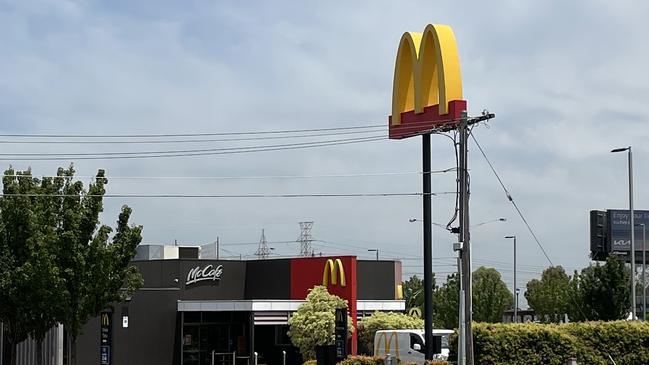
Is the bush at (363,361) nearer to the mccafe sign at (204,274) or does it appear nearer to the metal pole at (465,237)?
the metal pole at (465,237)

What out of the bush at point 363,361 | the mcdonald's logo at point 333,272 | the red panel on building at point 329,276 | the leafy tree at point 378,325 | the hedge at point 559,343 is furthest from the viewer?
the leafy tree at point 378,325

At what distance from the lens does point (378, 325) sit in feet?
145

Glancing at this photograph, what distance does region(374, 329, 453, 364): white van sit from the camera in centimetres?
3656

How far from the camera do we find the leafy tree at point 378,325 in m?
44.2

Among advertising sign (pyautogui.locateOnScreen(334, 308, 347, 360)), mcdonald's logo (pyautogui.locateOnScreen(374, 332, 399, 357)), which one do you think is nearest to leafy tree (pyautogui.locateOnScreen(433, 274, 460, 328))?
mcdonald's logo (pyautogui.locateOnScreen(374, 332, 399, 357))

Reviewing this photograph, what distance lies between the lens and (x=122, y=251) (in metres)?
31.8

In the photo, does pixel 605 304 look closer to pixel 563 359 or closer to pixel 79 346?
pixel 563 359

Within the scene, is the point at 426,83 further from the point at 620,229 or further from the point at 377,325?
the point at 620,229

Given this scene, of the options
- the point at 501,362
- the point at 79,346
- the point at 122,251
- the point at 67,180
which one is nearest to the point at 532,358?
the point at 501,362

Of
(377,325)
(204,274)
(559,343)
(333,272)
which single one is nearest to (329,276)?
(333,272)

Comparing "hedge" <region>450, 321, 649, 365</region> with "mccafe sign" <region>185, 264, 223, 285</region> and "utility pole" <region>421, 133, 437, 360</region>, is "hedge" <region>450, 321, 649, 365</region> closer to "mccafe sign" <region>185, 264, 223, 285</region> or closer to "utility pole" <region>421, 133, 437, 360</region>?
"utility pole" <region>421, 133, 437, 360</region>

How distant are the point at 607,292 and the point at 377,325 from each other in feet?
32.5

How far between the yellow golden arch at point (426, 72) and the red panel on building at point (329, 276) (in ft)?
36.7

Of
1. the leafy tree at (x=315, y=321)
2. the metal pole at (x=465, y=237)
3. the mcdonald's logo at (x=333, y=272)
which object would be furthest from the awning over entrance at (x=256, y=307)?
the metal pole at (x=465, y=237)
